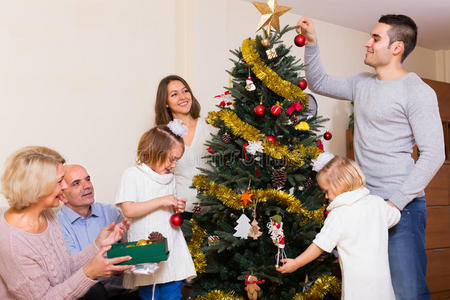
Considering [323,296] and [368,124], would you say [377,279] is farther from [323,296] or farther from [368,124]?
[368,124]

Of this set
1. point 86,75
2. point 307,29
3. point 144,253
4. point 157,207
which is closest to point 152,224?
point 157,207

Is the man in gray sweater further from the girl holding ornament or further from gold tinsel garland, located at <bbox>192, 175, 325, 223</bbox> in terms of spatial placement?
the girl holding ornament

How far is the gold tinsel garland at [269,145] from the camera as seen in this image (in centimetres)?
223

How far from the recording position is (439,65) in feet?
19.1

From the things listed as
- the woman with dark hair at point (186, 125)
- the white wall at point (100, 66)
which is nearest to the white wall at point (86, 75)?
the white wall at point (100, 66)

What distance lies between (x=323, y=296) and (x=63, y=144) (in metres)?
2.11

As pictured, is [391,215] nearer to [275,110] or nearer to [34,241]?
[275,110]

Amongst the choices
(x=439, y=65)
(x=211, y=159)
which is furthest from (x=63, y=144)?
(x=439, y=65)

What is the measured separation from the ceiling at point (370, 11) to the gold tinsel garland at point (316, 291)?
9.08ft

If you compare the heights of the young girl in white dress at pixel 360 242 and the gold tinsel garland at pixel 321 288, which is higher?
the young girl in white dress at pixel 360 242

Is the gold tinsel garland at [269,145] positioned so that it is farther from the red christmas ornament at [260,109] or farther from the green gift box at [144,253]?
the green gift box at [144,253]

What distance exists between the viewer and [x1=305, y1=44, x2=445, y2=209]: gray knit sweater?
1.91 m

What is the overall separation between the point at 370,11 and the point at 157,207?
3.46 m

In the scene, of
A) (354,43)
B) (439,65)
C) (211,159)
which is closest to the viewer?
(211,159)
